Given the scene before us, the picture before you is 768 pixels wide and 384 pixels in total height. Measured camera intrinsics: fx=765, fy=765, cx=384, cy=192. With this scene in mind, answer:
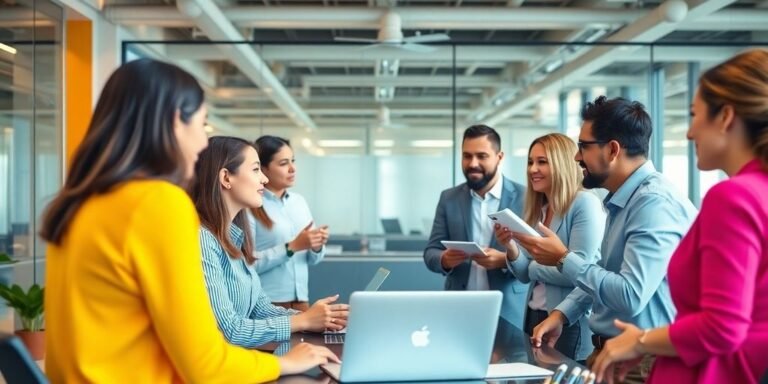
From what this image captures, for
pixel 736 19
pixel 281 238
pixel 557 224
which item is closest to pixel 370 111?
pixel 736 19

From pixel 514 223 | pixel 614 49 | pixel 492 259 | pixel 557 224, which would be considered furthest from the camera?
pixel 614 49

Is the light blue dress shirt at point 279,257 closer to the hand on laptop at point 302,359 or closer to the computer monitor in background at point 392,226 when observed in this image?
the hand on laptop at point 302,359

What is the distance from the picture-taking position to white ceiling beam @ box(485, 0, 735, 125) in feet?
21.5

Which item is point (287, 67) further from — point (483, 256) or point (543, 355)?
point (543, 355)

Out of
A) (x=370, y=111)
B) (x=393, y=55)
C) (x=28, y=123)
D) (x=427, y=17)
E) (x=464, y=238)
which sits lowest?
(x=464, y=238)

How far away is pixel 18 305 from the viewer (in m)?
4.53

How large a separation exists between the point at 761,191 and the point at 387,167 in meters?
7.71

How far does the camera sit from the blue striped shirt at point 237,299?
2238 mm

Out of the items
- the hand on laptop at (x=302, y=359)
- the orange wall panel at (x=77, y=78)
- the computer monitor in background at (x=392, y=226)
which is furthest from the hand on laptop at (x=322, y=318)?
the computer monitor in background at (x=392, y=226)

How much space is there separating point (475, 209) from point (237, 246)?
6.03 feet

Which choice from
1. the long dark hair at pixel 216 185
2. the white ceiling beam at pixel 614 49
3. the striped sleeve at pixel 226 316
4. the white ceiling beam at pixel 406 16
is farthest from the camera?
the white ceiling beam at pixel 406 16

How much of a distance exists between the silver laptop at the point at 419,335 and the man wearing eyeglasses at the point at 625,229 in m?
0.55

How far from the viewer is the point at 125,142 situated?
4.42 feet

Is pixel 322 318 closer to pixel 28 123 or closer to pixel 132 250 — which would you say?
pixel 132 250
